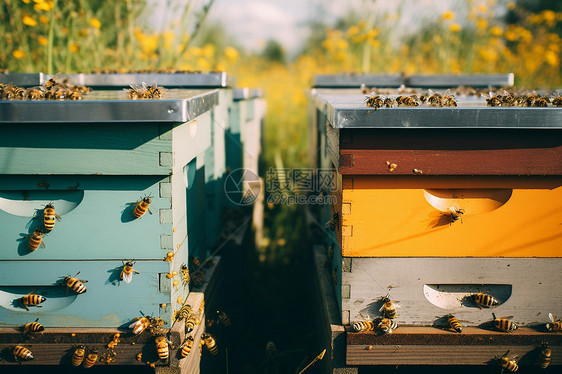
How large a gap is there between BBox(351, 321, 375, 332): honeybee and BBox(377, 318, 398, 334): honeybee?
3cm

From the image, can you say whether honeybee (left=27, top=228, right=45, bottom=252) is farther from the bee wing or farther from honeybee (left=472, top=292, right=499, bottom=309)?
honeybee (left=472, top=292, right=499, bottom=309)

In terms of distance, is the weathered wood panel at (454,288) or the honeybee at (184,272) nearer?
the weathered wood panel at (454,288)

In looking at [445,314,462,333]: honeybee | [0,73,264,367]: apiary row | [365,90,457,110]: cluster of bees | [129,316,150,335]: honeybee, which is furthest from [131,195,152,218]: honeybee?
[445,314,462,333]: honeybee

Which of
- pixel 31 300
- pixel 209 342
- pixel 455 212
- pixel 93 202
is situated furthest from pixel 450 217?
pixel 31 300

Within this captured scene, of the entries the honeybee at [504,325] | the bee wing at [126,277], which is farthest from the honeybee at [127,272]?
the honeybee at [504,325]

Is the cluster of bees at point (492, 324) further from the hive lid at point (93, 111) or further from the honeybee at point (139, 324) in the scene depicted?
the hive lid at point (93, 111)

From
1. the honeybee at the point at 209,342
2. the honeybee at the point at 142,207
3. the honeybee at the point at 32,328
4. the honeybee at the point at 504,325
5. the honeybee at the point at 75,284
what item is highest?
the honeybee at the point at 142,207

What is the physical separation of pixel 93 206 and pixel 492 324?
1738mm

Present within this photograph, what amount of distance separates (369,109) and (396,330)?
3.06 feet

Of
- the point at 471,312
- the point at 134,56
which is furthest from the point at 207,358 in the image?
the point at 134,56

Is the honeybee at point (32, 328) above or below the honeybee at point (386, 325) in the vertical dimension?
below

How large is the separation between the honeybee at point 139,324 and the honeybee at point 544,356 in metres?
1.64

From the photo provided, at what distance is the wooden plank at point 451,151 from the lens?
1693mm

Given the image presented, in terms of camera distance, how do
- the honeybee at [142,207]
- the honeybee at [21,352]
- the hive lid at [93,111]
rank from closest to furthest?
the hive lid at [93,111] → the honeybee at [142,207] → the honeybee at [21,352]
